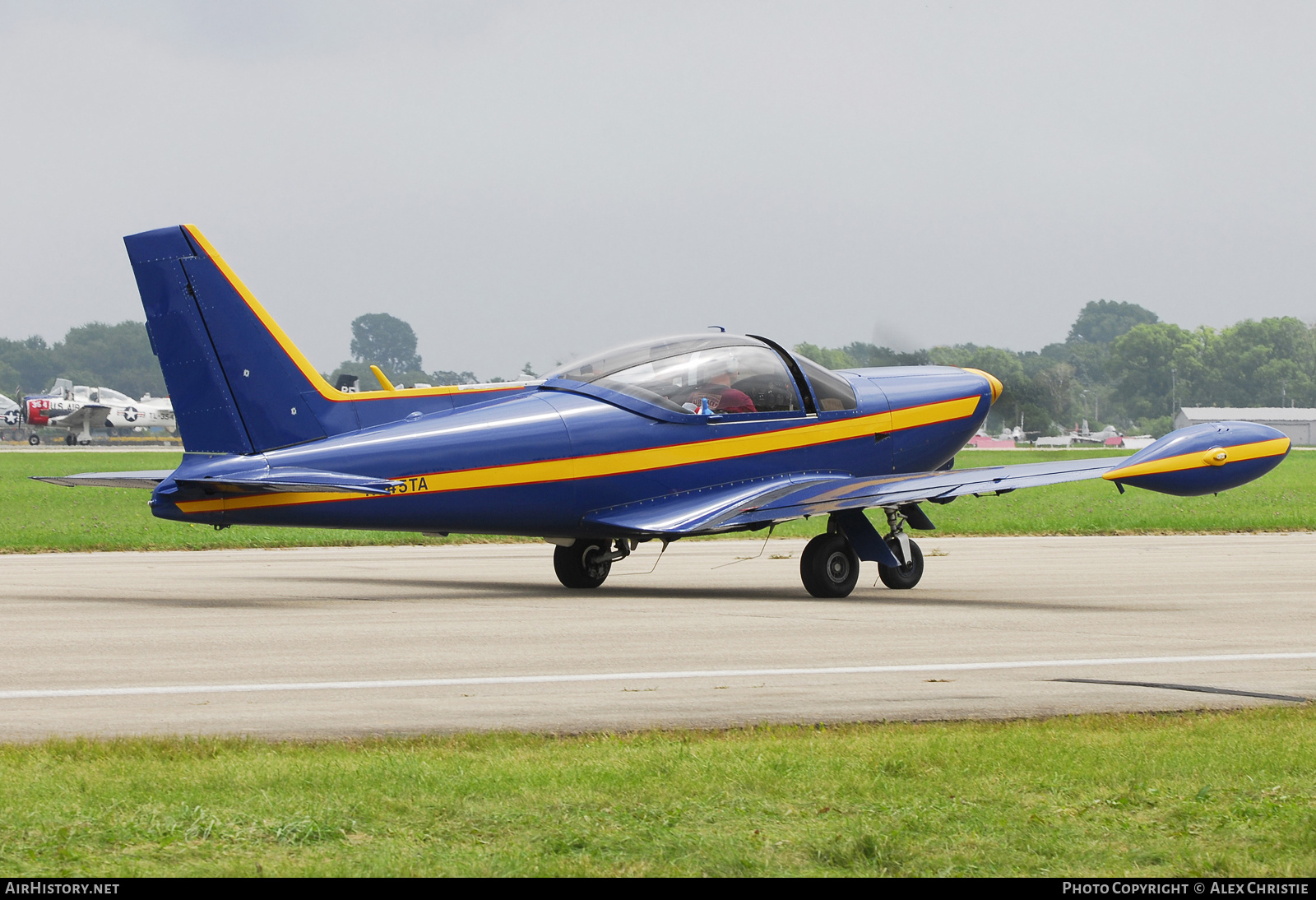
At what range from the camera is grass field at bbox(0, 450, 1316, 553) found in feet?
83.1

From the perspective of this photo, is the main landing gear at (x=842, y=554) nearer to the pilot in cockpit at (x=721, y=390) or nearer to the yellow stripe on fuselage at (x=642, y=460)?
the yellow stripe on fuselage at (x=642, y=460)

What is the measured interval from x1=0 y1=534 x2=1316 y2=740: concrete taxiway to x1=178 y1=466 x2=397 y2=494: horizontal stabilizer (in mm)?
1203

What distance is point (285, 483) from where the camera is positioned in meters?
13.3

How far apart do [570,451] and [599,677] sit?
5.31 meters

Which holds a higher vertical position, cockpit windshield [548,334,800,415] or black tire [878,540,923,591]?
cockpit windshield [548,334,800,415]

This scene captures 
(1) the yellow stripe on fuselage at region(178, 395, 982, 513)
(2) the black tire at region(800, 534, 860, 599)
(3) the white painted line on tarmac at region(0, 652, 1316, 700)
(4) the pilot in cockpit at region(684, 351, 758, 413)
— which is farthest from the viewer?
(4) the pilot in cockpit at region(684, 351, 758, 413)

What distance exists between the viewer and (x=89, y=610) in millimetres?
13766

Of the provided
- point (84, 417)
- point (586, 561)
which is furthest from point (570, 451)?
point (84, 417)

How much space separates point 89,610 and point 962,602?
29.0 ft

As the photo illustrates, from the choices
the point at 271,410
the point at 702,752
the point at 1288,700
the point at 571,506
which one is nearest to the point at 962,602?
the point at 571,506

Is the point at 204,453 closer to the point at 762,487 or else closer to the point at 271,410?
the point at 271,410

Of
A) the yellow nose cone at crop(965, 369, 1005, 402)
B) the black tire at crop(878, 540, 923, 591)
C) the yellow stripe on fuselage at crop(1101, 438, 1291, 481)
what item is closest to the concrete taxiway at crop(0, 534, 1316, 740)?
the black tire at crop(878, 540, 923, 591)

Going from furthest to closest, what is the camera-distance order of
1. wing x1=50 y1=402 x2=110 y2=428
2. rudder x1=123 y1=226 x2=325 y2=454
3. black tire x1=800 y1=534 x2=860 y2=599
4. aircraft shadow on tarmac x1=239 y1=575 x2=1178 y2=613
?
wing x1=50 y1=402 x2=110 y2=428 < black tire x1=800 y1=534 x2=860 y2=599 < aircraft shadow on tarmac x1=239 y1=575 x2=1178 y2=613 < rudder x1=123 y1=226 x2=325 y2=454

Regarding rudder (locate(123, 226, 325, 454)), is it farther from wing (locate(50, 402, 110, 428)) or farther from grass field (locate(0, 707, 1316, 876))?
wing (locate(50, 402, 110, 428))
